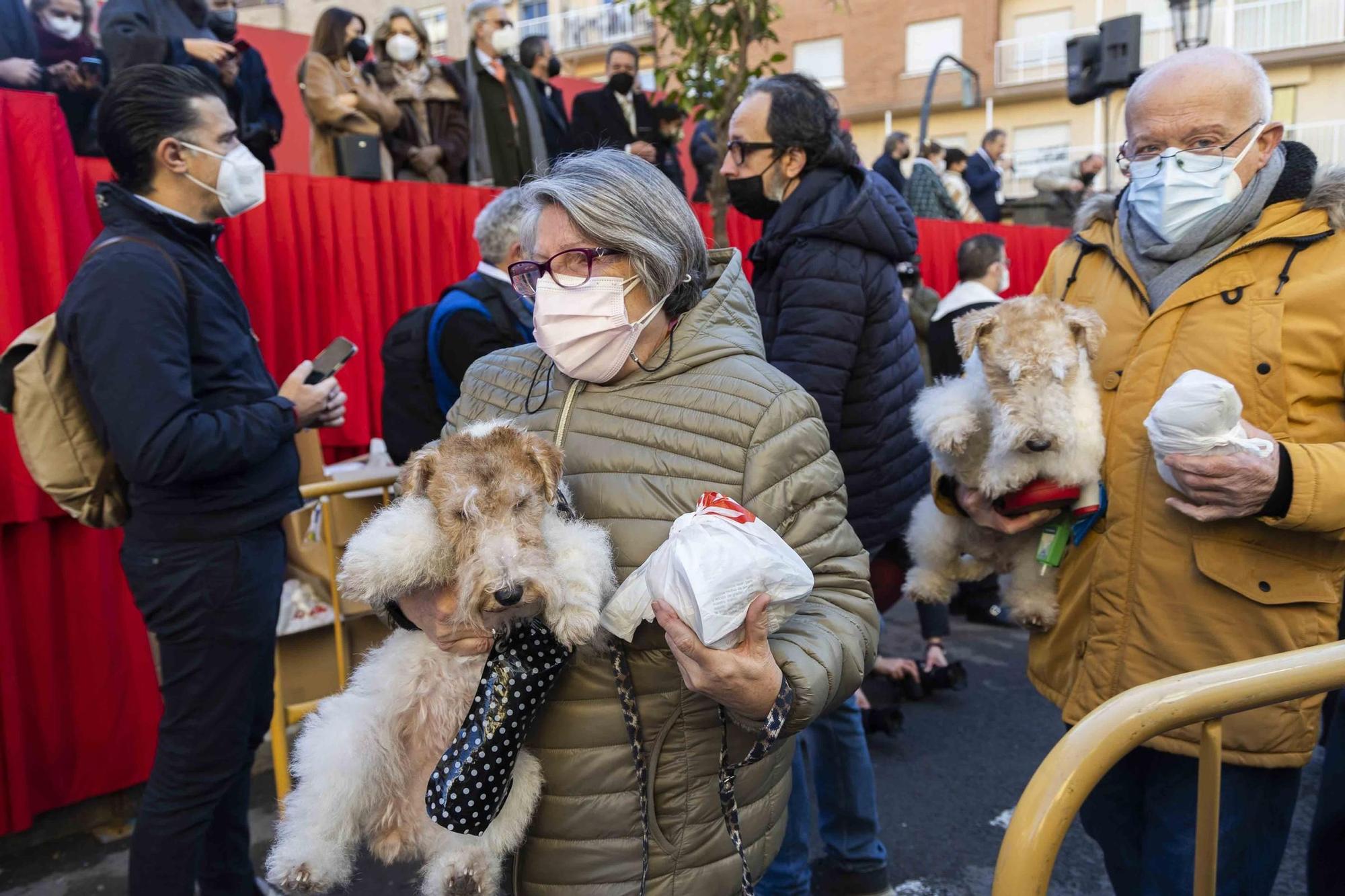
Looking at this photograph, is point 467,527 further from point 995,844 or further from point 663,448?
point 995,844

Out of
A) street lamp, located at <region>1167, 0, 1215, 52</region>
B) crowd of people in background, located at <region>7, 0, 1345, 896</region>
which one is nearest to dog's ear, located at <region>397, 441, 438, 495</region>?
crowd of people in background, located at <region>7, 0, 1345, 896</region>

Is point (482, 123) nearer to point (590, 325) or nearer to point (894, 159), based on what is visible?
point (894, 159)

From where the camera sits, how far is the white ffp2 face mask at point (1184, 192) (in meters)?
2.09

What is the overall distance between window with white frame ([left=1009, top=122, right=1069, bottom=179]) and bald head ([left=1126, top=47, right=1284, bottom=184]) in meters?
29.1

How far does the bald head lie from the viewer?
6.88 ft

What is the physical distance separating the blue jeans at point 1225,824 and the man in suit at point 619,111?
711cm

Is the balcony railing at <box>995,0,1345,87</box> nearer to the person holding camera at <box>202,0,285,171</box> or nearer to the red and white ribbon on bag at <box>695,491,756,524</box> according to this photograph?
the person holding camera at <box>202,0,285,171</box>

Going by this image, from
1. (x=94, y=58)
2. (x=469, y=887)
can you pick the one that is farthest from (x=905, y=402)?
(x=94, y=58)

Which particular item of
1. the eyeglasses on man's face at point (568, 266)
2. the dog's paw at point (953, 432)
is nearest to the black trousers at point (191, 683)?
the eyeglasses on man's face at point (568, 266)

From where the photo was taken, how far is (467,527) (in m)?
1.59

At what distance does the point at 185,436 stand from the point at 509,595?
4.70 ft

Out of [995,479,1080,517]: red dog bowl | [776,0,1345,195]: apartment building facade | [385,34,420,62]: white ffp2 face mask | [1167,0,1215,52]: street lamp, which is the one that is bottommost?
[995,479,1080,517]: red dog bowl

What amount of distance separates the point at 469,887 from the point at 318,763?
39cm

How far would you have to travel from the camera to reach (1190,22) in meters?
9.97
